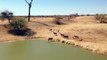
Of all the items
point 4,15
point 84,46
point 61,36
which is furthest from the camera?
point 4,15

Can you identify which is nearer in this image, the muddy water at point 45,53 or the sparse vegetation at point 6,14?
the muddy water at point 45,53

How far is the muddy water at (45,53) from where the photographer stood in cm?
2844

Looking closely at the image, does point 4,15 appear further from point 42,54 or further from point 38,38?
point 42,54

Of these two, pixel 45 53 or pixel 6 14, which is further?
pixel 6 14

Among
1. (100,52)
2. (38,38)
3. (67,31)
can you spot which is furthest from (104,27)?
(100,52)

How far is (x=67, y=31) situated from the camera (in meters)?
47.4

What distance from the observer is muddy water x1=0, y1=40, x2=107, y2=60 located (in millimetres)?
28438

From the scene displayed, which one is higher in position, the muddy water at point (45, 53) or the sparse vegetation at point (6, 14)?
the sparse vegetation at point (6, 14)

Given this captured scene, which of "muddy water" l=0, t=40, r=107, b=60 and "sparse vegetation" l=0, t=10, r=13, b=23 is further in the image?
"sparse vegetation" l=0, t=10, r=13, b=23

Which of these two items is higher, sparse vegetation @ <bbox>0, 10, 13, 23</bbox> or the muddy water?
sparse vegetation @ <bbox>0, 10, 13, 23</bbox>

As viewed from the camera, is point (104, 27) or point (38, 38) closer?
point (38, 38)

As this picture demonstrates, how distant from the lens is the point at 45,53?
101ft

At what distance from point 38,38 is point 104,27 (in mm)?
13190

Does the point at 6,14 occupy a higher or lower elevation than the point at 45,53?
higher
